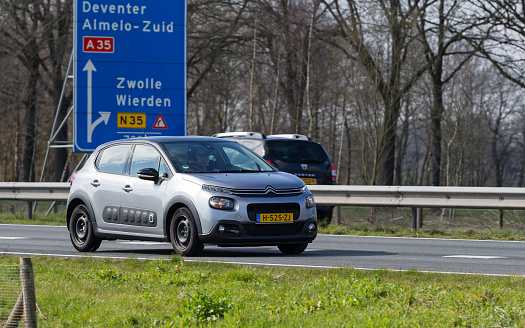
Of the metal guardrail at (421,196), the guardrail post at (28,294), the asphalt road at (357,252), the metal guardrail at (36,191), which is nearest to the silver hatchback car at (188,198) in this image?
the asphalt road at (357,252)

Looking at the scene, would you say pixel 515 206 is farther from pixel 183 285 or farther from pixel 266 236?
pixel 183 285

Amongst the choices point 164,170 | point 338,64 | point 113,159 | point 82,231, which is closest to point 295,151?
point 113,159

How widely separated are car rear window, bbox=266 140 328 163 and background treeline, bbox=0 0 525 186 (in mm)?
6168

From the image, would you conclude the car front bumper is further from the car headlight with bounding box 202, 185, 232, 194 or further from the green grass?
the green grass

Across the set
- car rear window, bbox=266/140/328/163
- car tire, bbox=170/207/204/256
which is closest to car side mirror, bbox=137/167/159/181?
car tire, bbox=170/207/204/256

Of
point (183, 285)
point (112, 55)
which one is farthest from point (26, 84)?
point (183, 285)

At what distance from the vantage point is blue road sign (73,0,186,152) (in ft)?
71.7

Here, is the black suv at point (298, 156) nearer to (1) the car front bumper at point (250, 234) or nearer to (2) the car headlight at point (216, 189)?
(1) the car front bumper at point (250, 234)

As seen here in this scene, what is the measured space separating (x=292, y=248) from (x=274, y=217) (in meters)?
1.09

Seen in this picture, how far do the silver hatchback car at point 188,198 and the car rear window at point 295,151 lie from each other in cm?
584

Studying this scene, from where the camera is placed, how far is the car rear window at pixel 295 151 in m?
18.3

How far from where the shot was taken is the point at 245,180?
1093 cm

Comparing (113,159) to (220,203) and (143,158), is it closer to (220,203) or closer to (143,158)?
(143,158)

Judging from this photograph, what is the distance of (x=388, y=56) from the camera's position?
25688 mm
